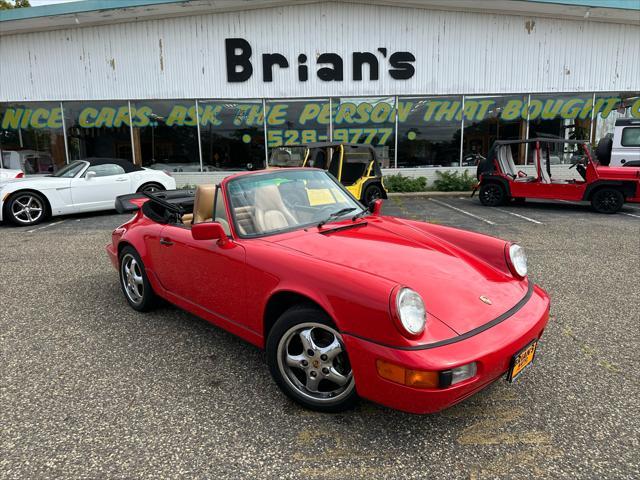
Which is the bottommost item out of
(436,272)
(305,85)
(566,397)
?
(566,397)

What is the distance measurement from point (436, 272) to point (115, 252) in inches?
128

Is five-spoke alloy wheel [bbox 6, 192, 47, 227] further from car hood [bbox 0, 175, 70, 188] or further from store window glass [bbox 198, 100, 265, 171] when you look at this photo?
store window glass [bbox 198, 100, 265, 171]

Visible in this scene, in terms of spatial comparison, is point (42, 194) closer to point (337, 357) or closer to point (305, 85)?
point (305, 85)

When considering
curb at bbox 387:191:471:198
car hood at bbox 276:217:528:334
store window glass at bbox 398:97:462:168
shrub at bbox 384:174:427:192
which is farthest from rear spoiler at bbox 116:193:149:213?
store window glass at bbox 398:97:462:168

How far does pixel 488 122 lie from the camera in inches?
588

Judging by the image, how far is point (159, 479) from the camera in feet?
6.75

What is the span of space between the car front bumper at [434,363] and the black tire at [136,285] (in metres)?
2.42

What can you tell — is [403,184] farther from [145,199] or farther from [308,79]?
[145,199]

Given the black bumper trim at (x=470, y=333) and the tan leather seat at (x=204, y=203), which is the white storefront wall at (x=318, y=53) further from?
the black bumper trim at (x=470, y=333)

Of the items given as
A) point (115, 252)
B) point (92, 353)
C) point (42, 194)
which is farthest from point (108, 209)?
point (92, 353)

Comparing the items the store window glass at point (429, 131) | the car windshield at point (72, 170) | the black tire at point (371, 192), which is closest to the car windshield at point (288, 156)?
the black tire at point (371, 192)

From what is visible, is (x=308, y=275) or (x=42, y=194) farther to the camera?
(x=42, y=194)

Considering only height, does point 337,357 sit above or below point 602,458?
above

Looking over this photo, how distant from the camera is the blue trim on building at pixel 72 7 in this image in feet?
43.0
